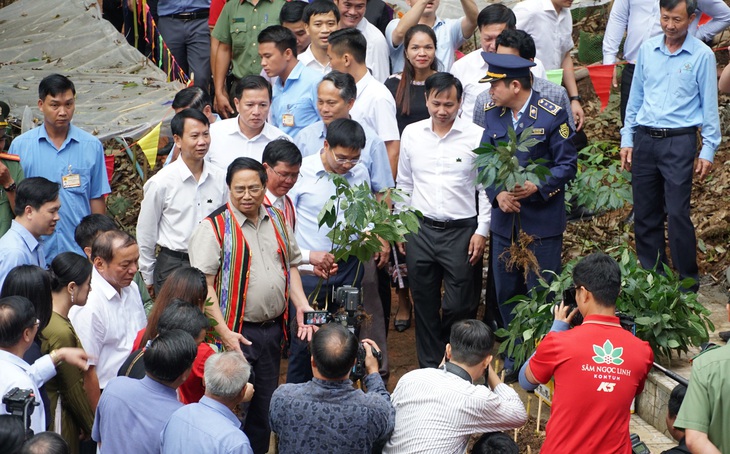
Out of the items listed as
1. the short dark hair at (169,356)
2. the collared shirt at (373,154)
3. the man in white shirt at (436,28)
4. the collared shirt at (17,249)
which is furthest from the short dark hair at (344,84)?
the short dark hair at (169,356)

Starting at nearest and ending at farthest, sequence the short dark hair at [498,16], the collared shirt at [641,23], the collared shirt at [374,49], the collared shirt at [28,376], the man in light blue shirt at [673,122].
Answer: the collared shirt at [28,376]
the man in light blue shirt at [673,122]
the short dark hair at [498,16]
the collared shirt at [641,23]
the collared shirt at [374,49]

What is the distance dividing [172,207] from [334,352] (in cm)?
240

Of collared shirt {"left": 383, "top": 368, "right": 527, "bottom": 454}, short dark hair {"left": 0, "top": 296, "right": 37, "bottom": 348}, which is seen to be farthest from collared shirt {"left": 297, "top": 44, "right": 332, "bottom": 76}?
short dark hair {"left": 0, "top": 296, "right": 37, "bottom": 348}

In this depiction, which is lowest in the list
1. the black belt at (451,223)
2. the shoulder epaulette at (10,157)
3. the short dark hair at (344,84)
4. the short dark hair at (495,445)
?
the short dark hair at (495,445)

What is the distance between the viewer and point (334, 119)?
21.1 feet

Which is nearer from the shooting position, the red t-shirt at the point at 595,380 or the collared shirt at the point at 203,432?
the collared shirt at the point at 203,432

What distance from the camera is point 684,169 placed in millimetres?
6824

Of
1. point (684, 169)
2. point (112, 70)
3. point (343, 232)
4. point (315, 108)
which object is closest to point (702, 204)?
point (684, 169)

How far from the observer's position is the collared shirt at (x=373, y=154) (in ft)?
21.0

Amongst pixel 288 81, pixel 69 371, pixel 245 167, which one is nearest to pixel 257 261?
pixel 245 167

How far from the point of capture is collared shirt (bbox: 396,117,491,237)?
651cm

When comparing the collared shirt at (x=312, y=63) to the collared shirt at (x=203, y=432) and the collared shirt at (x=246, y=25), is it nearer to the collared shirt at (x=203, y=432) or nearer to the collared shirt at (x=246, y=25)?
the collared shirt at (x=246, y=25)

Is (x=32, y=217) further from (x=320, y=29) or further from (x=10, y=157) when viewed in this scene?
(x=320, y=29)

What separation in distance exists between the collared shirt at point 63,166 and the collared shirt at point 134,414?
8.78ft
